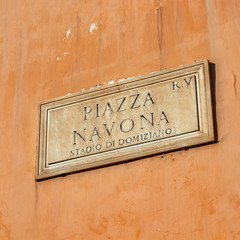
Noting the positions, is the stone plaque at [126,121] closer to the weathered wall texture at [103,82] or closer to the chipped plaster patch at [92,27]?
the weathered wall texture at [103,82]

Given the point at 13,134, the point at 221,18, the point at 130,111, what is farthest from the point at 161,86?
the point at 13,134

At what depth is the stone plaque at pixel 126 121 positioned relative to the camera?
5.80m

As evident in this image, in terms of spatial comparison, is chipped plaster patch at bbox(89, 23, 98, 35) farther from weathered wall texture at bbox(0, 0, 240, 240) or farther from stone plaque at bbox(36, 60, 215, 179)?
stone plaque at bbox(36, 60, 215, 179)

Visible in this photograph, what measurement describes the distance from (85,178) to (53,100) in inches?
32.9

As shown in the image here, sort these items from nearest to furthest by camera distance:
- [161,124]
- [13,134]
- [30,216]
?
[161,124] < [30,216] < [13,134]

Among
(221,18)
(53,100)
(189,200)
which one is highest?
(221,18)

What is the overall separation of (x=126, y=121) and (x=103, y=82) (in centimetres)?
48

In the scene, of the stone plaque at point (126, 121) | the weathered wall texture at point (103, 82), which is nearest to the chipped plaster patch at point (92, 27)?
the weathered wall texture at point (103, 82)

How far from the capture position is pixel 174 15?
6254 mm

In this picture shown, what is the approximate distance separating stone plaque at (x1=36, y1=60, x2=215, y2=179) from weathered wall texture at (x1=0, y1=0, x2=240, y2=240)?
86 mm

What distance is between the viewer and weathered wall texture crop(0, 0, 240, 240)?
557cm

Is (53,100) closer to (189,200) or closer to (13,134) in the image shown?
(13,134)

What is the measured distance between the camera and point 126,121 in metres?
6.08

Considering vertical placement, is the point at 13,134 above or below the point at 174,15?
below
